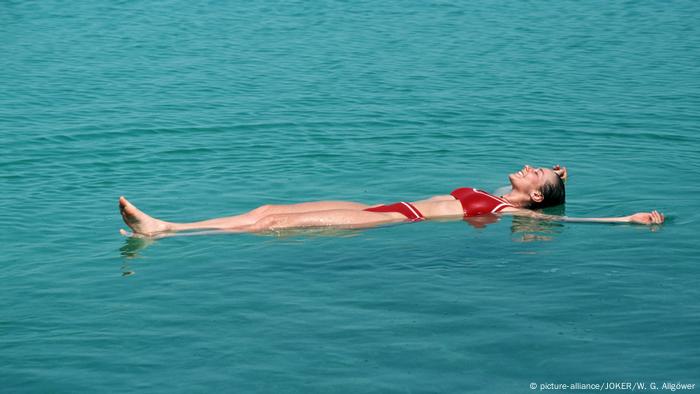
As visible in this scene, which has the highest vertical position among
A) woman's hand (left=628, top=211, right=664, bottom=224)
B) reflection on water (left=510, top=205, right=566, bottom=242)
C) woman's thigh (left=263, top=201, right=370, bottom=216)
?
woman's thigh (left=263, top=201, right=370, bottom=216)

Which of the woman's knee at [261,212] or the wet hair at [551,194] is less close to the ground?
the woman's knee at [261,212]

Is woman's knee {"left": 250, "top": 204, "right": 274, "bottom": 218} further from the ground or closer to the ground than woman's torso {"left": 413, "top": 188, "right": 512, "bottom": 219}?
further from the ground

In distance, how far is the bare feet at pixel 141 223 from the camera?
1026 centimetres

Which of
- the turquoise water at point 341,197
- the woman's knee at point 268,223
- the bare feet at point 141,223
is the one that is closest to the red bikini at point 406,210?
the turquoise water at point 341,197

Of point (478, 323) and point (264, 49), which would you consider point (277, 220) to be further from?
point (264, 49)

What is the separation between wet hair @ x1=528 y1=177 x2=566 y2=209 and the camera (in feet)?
37.9

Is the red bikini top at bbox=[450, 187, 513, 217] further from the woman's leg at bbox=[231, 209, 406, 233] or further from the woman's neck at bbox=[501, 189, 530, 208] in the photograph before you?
the woman's leg at bbox=[231, 209, 406, 233]

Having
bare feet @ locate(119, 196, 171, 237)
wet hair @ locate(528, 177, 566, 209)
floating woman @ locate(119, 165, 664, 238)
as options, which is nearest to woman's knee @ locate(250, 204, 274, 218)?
floating woman @ locate(119, 165, 664, 238)

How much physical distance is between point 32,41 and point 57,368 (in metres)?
19.4

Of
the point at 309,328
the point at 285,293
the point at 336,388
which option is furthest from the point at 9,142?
the point at 336,388

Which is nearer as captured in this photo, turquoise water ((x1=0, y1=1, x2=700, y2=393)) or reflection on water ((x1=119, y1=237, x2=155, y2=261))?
turquoise water ((x1=0, y1=1, x2=700, y2=393))

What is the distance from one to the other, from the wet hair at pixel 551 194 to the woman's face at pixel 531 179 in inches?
2.2

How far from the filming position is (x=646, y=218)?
36.9 ft

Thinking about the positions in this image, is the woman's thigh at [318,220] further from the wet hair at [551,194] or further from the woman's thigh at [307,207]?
the wet hair at [551,194]
